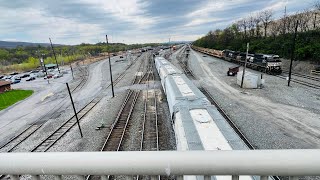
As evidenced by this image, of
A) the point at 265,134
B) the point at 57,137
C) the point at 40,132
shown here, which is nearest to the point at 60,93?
the point at 40,132

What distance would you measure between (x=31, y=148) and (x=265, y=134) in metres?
16.4

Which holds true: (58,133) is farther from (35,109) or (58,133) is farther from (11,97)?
(11,97)

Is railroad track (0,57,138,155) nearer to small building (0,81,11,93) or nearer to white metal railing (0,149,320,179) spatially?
white metal railing (0,149,320,179)

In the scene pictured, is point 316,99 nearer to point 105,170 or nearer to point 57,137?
point 57,137

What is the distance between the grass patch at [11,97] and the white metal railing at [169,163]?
32.2 meters

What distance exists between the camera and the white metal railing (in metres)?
1.62

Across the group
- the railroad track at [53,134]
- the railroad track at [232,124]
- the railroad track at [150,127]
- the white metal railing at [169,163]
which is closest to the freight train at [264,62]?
the railroad track at [232,124]

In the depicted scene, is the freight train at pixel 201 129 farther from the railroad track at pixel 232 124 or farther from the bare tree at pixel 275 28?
the bare tree at pixel 275 28

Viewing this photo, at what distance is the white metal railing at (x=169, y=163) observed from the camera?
1.62 m

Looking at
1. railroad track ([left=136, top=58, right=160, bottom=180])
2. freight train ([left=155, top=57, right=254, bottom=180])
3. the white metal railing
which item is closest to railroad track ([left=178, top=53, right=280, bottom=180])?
freight train ([left=155, top=57, right=254, bottom=180])

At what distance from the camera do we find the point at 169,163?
1.69 metres

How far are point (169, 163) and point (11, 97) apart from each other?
39.6m

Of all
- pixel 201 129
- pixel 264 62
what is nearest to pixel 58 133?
pixel 201 129

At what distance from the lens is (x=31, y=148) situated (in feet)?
51.4
